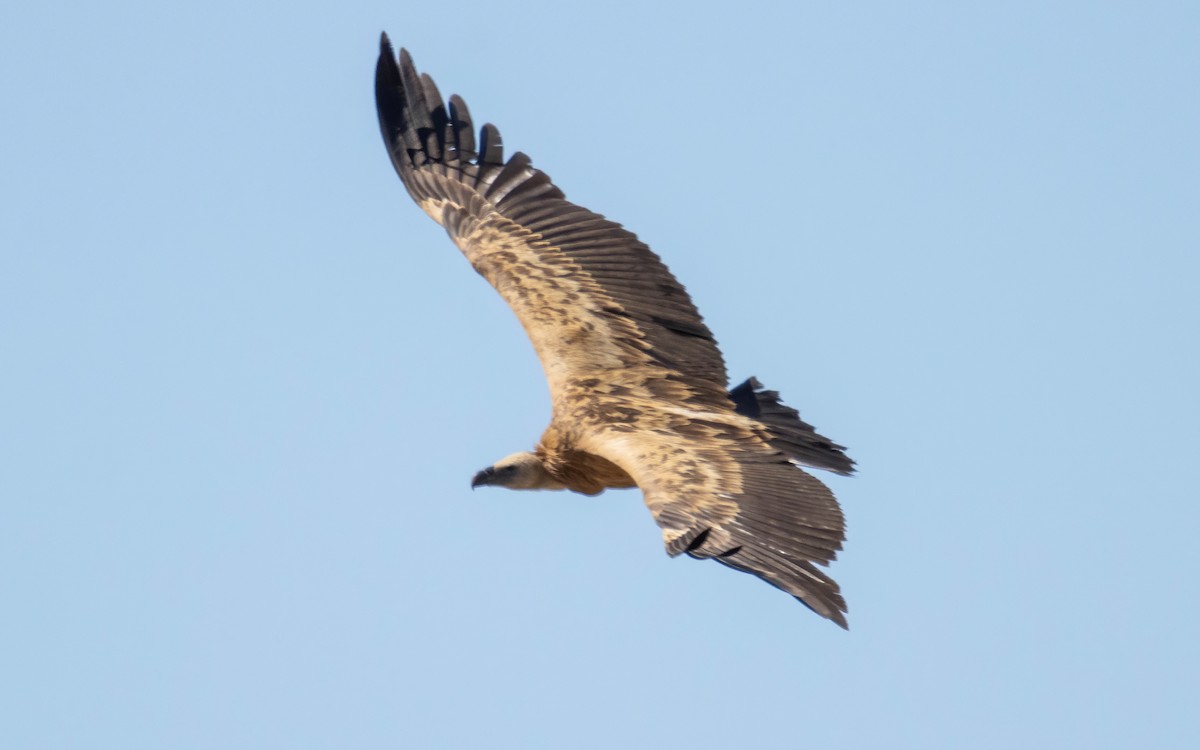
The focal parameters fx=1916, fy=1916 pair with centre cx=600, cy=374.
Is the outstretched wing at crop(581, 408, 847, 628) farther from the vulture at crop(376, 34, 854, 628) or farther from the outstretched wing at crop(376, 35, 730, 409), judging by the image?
the outstretched wing at crop(376, 35, 730, 409)

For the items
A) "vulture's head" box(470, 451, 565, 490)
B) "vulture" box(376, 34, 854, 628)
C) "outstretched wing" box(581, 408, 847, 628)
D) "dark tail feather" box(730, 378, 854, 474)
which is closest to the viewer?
"outstretched wing" box(581, 408, 847, 628)

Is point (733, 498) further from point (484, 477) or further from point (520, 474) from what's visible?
point (484, 477)

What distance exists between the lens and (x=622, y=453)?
12.4 meters

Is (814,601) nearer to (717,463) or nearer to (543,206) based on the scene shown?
(717,463)

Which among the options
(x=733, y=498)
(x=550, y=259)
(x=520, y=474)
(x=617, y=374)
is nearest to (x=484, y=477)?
(x=520, y=474)

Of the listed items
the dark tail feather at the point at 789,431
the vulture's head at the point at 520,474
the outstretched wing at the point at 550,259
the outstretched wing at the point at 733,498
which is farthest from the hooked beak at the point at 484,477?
the dark tail feather at the point at 789,431

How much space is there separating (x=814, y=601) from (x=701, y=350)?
10.6 feet

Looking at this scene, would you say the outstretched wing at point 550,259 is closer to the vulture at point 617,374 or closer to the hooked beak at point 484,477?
the vulture at point 617,374

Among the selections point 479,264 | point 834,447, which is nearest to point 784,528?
A: point 834,447

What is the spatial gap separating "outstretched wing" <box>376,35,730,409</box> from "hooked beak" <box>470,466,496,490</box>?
0.76 metres

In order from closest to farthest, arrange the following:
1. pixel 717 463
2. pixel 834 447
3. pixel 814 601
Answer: pixel 814 601, pixel 717 463, pixel 834 447

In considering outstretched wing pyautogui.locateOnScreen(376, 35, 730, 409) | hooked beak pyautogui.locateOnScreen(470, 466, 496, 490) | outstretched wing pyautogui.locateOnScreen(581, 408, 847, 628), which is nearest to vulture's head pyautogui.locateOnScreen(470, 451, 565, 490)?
hooked beak pyautogui.locateOnScreen(470, 466, 496, 490)

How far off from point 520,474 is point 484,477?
1.09ft

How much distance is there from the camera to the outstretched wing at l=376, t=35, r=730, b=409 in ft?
44.1
